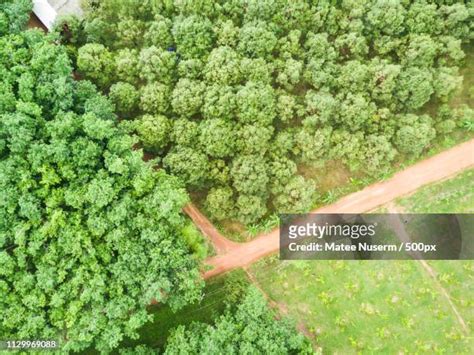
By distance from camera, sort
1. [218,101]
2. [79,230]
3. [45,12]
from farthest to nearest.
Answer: [45,12] < [218,101] < [79,230]

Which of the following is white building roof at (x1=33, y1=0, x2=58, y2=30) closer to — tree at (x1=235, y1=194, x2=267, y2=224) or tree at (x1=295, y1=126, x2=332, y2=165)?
tree at (x1=235, y1=194, x2=267, y2=224)

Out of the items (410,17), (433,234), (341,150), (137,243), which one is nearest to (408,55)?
(410,17)

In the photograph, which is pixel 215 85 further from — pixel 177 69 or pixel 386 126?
pixel 386 126

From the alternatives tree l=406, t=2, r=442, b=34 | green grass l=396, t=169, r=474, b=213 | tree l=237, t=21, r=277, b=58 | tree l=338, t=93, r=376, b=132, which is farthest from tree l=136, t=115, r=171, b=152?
tree l=406, t=2, r=442, b=34

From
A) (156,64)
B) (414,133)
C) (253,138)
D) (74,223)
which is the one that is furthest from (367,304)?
(156,64)

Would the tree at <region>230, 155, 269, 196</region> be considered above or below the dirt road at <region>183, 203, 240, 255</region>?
above

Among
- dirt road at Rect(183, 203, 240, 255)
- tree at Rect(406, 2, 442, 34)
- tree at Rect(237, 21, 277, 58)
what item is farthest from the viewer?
dirt road at Rect(183, 203, 240, 255)

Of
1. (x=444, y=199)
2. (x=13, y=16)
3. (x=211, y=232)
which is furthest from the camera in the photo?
(x=444, y=199)

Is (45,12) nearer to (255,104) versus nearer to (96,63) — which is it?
(96,63)
